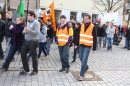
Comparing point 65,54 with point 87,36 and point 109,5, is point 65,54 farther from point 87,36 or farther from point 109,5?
point 109,5

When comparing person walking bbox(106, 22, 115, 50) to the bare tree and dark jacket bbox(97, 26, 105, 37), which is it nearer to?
dark jacket bbox(97, 26, 105, 37)

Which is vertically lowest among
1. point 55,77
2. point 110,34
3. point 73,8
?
point 55,77

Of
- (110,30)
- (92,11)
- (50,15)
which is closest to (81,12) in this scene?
(92,11)

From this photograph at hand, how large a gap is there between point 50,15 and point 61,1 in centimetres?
1890

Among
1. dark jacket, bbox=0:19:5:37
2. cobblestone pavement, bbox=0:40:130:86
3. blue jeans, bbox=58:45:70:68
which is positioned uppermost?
dark jacket, bbox=0:19:5:37

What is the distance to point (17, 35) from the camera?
6.35m

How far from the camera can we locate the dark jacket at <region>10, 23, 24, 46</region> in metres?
6.30

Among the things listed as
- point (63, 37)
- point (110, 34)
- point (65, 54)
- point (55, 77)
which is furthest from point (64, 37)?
point (110, 34)

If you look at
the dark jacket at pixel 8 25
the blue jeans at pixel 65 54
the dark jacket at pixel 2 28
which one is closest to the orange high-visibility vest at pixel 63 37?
the blue jeans at pixel 65 54

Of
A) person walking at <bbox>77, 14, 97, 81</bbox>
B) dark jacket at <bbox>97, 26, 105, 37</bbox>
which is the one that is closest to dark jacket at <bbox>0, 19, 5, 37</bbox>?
person walking at <bbox>77, 14, 97, 81</bbox>

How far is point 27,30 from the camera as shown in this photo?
5.67 m

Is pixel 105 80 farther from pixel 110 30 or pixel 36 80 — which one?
pixel 110 30

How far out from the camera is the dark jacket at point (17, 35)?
6.30 m

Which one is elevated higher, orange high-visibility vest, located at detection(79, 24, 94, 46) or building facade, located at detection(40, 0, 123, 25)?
building facade, located at detection(40, 0, 123, 25)
